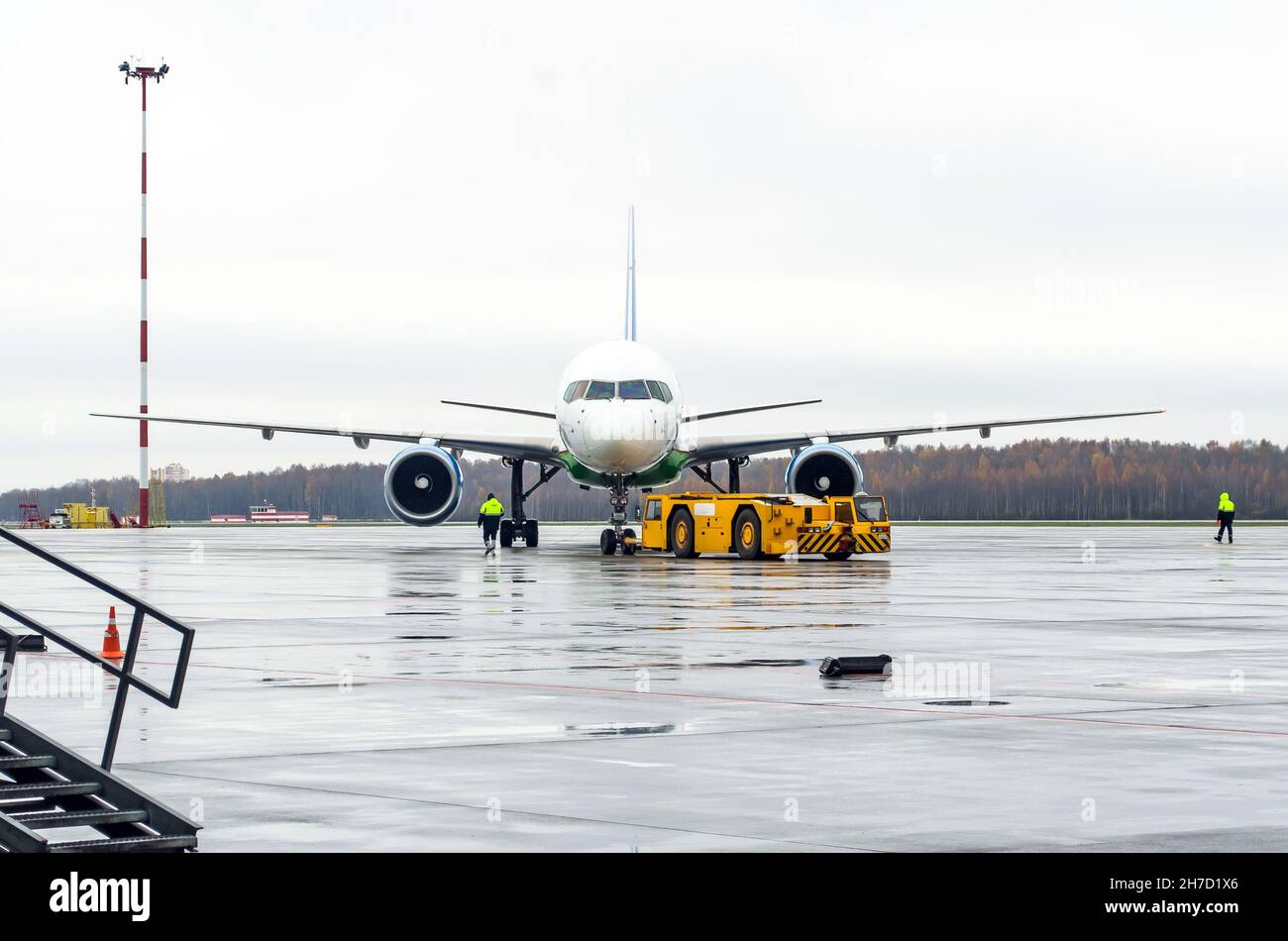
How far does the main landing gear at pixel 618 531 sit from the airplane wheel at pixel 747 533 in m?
3.54

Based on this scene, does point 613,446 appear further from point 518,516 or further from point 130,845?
point 130,845

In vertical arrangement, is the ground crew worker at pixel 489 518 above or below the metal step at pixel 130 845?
above

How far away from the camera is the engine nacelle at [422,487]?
51156 mm

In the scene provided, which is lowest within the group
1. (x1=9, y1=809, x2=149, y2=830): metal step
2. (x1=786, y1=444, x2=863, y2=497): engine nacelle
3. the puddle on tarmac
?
the puddle on tarmac

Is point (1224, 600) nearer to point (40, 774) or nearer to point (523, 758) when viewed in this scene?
point (523, 758)

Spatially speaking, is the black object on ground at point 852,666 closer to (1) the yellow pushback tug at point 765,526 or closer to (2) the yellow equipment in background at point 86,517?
(1) the yellow pushback tug at point 765,526

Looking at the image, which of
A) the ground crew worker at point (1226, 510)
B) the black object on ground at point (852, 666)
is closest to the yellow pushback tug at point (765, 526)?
the ground crew worker at point (1226, 510)

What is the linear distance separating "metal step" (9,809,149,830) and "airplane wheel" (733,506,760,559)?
35396mm

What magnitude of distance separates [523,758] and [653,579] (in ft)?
73.4

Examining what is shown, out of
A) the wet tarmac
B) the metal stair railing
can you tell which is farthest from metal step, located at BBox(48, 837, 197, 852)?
the metal stair railing

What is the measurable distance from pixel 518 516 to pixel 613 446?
888 cm

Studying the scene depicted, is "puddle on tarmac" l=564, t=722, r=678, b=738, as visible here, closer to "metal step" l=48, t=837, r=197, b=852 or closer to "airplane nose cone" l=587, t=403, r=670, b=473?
"metal step" l=48, t=837, r=197, b=852

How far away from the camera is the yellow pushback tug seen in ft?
144
